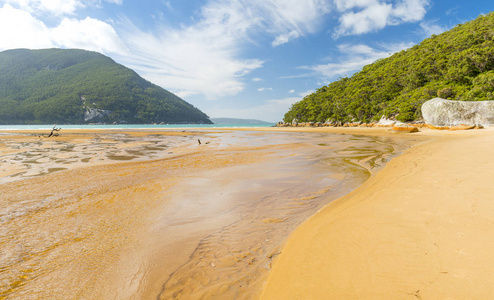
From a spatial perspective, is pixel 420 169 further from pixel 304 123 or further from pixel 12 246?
pixel 304 123

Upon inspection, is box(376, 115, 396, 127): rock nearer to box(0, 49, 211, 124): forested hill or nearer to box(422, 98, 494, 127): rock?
box(422, 98, 494, 127): rock

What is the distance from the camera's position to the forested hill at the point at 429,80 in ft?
108

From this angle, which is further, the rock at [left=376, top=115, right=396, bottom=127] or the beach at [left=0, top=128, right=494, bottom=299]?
the rock at [left=376, top=115, right=396, bottom=127]

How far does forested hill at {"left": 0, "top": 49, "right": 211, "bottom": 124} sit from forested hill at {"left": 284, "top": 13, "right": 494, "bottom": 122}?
121 meters

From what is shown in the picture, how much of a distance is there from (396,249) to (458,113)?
34.5 meters

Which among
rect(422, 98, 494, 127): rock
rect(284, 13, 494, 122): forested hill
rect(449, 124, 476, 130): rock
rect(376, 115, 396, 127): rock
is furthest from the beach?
rect(376, 115, 396, 127): rock

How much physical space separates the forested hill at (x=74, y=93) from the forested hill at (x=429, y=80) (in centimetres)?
12063

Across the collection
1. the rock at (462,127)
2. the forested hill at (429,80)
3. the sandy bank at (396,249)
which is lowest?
the sandy bank at (396,249)

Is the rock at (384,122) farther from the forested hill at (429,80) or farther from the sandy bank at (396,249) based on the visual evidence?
the sandy bank at (396,249)

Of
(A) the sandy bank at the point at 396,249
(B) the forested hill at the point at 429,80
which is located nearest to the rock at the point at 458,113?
(B) the forested hill at the point at 429,80

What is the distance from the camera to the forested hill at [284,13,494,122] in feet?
108

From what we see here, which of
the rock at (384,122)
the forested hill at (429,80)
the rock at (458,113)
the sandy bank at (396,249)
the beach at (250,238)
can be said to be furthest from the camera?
the rock at (384,122)

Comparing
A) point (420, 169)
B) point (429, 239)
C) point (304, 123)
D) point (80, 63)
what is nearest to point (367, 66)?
point (304, 123)

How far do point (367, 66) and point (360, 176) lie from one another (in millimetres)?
93712
